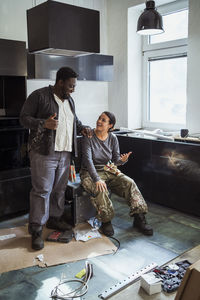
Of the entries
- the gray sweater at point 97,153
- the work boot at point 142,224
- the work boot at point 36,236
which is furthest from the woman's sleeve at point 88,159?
the work boot at point 36,236

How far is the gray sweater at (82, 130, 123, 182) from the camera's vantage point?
3191 mm

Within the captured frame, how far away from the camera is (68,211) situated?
3602mm

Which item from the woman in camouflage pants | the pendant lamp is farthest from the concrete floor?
the pendant lamp

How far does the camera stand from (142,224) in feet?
10.5

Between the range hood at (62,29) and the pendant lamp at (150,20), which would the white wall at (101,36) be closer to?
the range hood at (62,29)

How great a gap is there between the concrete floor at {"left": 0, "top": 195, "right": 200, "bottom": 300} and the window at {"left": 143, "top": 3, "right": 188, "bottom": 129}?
4.79ft

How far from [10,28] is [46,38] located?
1438mm

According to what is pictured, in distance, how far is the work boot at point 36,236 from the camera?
9.33 ft

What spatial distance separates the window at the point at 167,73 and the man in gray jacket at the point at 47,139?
182 centimetres

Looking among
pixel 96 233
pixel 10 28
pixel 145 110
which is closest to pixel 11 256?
pixel 96 233

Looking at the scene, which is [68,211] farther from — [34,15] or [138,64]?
[138,64]

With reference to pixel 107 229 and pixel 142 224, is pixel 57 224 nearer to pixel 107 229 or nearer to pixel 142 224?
pixel 107 229

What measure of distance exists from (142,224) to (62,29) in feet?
6.26

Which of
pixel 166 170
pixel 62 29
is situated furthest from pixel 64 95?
pixel 166 170
